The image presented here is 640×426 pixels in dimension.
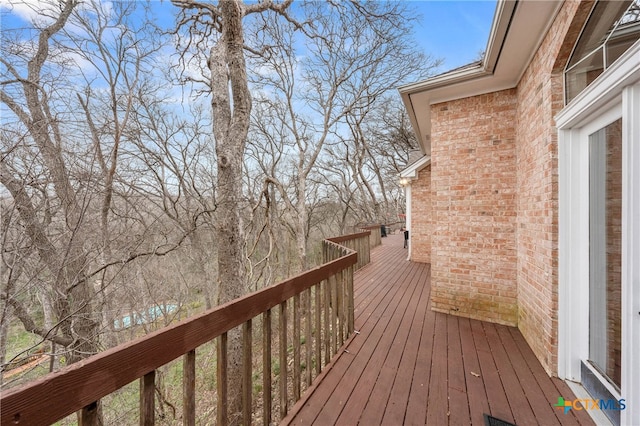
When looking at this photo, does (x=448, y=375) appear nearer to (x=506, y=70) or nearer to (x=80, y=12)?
(x=506, y=70)

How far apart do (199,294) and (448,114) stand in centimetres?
958

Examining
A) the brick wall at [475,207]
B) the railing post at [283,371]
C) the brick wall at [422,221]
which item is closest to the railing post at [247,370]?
the railing post at [283,371]

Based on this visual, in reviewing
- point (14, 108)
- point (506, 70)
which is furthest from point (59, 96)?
point (506, 70)

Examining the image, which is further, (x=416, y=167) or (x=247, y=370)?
(x=416, y=167)

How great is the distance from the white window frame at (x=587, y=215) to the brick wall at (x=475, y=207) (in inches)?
49.4

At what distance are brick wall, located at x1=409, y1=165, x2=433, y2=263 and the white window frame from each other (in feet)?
17.3

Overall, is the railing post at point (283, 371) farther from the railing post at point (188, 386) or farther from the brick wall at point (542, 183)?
the brick wall at point (542, 183)

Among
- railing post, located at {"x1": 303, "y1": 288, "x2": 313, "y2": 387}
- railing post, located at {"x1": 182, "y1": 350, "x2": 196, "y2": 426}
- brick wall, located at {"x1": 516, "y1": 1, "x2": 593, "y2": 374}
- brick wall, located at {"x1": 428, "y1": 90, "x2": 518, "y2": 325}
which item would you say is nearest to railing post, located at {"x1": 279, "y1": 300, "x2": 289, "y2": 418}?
railing post, located at {"x1": 303, "y1": 288, "x2": 313, "y2": 387}

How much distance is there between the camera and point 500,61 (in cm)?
295

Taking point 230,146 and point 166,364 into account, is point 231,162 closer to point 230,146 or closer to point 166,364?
point 230,146

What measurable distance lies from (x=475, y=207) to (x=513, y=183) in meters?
0.53

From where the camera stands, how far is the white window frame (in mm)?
1518

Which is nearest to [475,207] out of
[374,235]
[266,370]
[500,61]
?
[500,61]

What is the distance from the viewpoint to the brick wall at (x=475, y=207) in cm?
347
